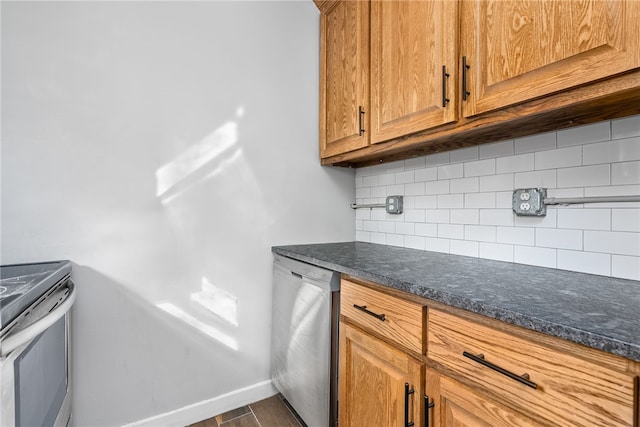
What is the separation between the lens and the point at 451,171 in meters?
1.55

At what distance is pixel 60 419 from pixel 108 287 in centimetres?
51

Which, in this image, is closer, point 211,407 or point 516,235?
point 516,235

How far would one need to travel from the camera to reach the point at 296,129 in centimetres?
194

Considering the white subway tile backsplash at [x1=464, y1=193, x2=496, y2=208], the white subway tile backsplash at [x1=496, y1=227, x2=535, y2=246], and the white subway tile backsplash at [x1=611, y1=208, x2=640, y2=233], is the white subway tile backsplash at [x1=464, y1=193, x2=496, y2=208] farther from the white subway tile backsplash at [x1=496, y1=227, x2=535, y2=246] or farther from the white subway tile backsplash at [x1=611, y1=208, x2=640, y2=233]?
the white subway tile backsplash at [x1=611, y1=208, x2=640, y2=233]

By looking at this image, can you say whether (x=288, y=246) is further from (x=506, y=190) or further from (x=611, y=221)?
(x=611, y=221)

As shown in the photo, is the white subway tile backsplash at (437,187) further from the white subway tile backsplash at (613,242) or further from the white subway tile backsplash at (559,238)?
the white subway tile backsplash at (613,242)

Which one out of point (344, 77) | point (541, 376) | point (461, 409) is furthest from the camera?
point (344, 77)

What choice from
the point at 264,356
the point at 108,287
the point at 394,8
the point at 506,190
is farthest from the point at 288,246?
the point at 394,8

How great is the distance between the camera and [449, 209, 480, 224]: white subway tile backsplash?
1.44 metres

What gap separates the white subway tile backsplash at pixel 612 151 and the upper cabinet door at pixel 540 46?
1.19 ft

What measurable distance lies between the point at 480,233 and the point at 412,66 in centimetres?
81

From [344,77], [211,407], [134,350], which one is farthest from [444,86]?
[211,407]

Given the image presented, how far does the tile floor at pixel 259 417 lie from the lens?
1.58 meters

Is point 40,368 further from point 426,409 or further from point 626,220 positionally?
point 626,220
